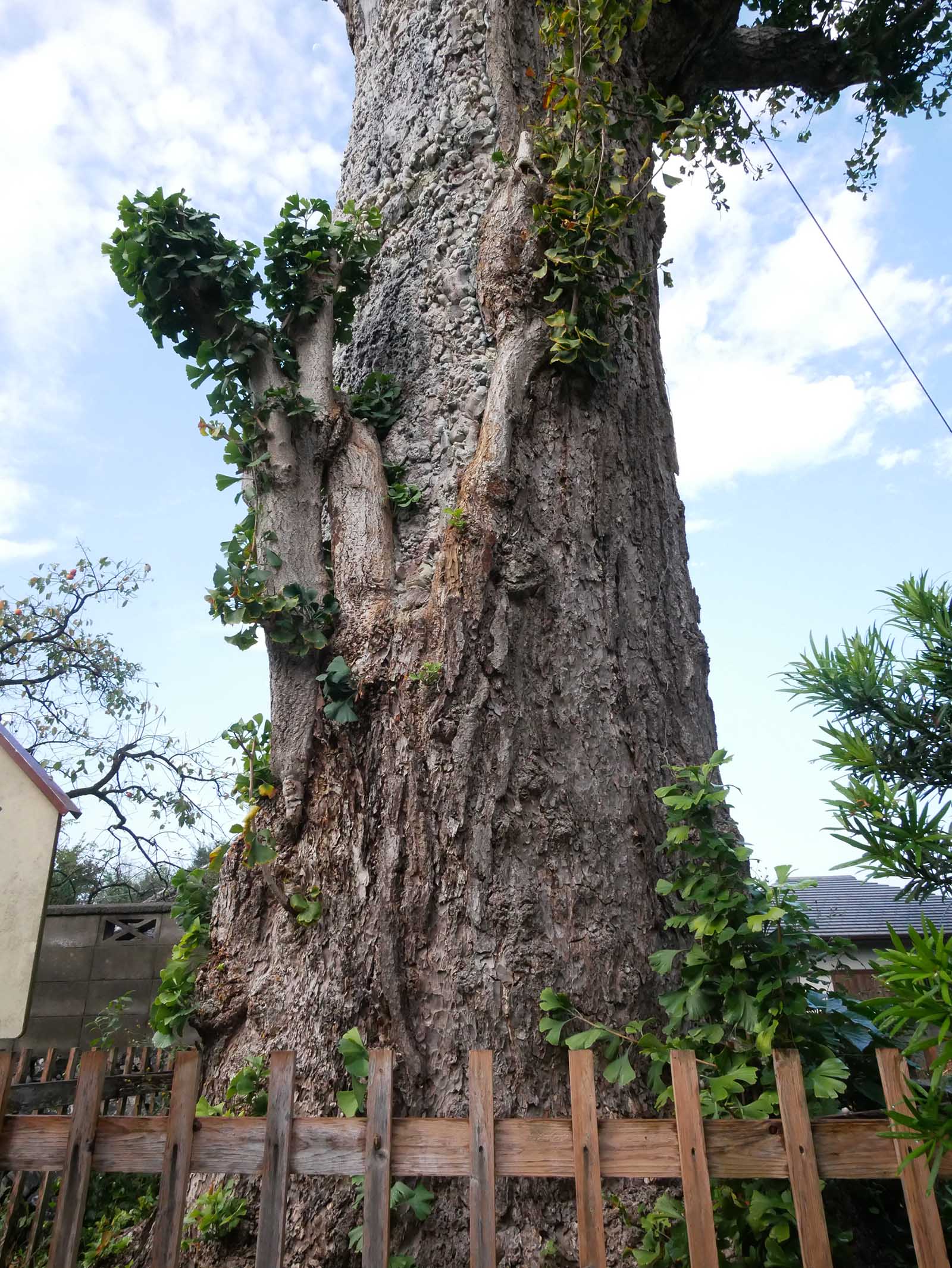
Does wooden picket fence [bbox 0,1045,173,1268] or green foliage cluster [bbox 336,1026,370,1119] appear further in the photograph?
wooden picket fence [bbox 0,1045,173,1268]

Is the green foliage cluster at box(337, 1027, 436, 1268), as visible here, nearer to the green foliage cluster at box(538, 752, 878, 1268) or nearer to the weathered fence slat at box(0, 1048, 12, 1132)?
the green foliage cluster at box(538, 752, 878, 1268)

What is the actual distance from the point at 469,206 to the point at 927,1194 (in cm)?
357

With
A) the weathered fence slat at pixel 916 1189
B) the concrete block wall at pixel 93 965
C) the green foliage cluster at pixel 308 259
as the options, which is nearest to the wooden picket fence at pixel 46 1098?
the concrete block wall at pixel 93 965

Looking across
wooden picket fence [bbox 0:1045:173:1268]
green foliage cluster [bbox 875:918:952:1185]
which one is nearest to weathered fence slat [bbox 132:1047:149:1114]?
wooden picket fence [bbox 0:1045:173:1268]

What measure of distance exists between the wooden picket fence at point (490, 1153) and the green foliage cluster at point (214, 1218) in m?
0.42

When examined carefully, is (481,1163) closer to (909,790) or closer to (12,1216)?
(909,790)

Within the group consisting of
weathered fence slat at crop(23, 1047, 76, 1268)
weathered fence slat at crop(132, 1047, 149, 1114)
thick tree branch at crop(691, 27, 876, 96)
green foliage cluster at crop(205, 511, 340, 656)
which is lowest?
weathered fence slat at crop(23, 1047, 76, 1268)

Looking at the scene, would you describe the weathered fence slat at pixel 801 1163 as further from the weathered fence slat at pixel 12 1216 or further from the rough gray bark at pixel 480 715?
the weathered fence slat at pixel 12 1216

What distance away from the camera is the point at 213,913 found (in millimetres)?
2873

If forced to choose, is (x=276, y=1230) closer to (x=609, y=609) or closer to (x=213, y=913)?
(x=213, y=913)

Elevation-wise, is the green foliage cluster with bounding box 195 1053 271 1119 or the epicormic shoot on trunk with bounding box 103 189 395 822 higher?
the epicormic shoot on trunk with bounding box 103 189 395 822

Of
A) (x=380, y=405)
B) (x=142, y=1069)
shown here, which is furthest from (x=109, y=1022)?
(x=380, y=405)

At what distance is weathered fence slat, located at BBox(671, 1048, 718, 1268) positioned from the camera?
167 centimetres

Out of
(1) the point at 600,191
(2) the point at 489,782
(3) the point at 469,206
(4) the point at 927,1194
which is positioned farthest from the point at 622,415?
(4) the point at 927,1194
